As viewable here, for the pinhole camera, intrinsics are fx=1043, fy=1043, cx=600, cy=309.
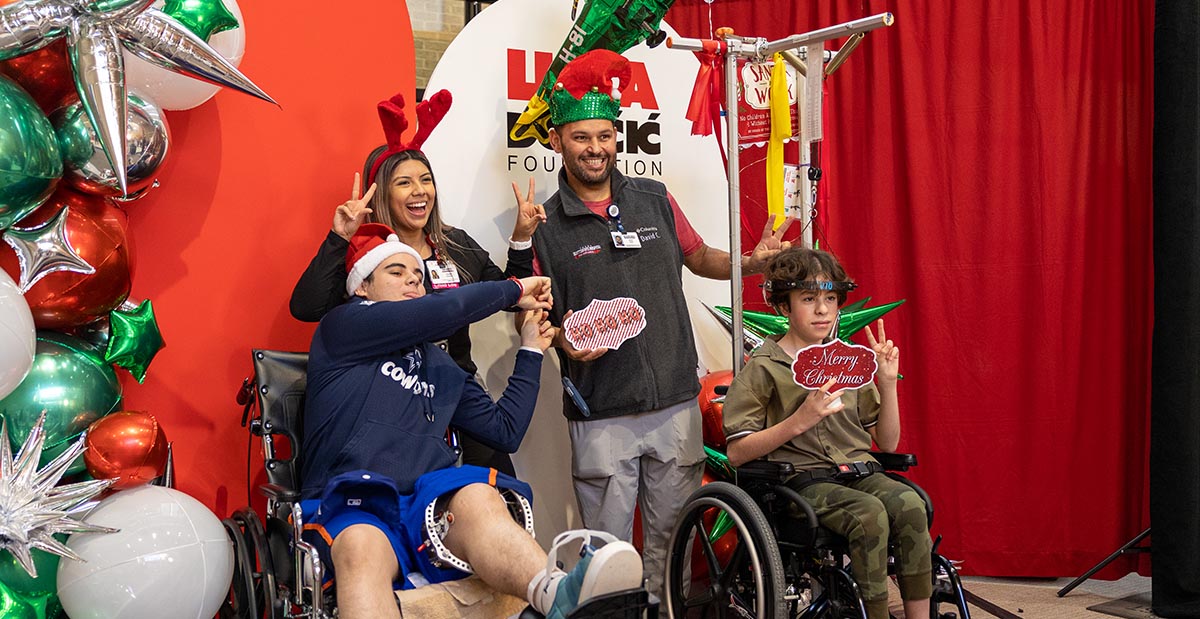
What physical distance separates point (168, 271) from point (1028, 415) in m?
3.15

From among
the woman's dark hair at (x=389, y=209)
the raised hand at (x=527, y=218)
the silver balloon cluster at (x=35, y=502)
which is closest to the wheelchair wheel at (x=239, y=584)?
the silver balloon cluster at (x=35, y=502)

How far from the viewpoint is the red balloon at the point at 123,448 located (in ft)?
7.93

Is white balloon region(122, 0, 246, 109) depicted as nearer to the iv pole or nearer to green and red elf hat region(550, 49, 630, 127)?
green and red elf hat region(550, 49, 630, 127)

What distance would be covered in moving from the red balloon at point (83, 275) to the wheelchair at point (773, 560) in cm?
157

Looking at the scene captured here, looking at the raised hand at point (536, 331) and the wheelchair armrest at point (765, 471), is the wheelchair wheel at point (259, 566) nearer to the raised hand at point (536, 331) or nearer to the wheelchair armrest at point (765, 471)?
the raised hand at point (536, 331)

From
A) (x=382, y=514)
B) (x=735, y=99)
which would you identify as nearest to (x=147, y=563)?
(x=382, y=514)

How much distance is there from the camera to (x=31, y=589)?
94.5 inches

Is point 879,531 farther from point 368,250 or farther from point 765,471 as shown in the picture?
point 368,250

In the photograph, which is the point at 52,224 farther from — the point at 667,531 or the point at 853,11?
the point at 853,11

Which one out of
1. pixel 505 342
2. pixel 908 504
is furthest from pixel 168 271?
pixel 908 504

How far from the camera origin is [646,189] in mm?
3332

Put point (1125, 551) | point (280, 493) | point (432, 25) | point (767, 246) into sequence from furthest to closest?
point (432, 25), point (1125, 551), point (767, 246), point (280, 493)

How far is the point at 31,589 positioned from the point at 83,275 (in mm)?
735

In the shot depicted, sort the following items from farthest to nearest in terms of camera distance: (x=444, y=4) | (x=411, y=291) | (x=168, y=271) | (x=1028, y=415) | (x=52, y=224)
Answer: (x=444, y=4) → (x=1028, y=415) → (x=168, y=271) → (x=411, y=291) → (x=52, y=224)
